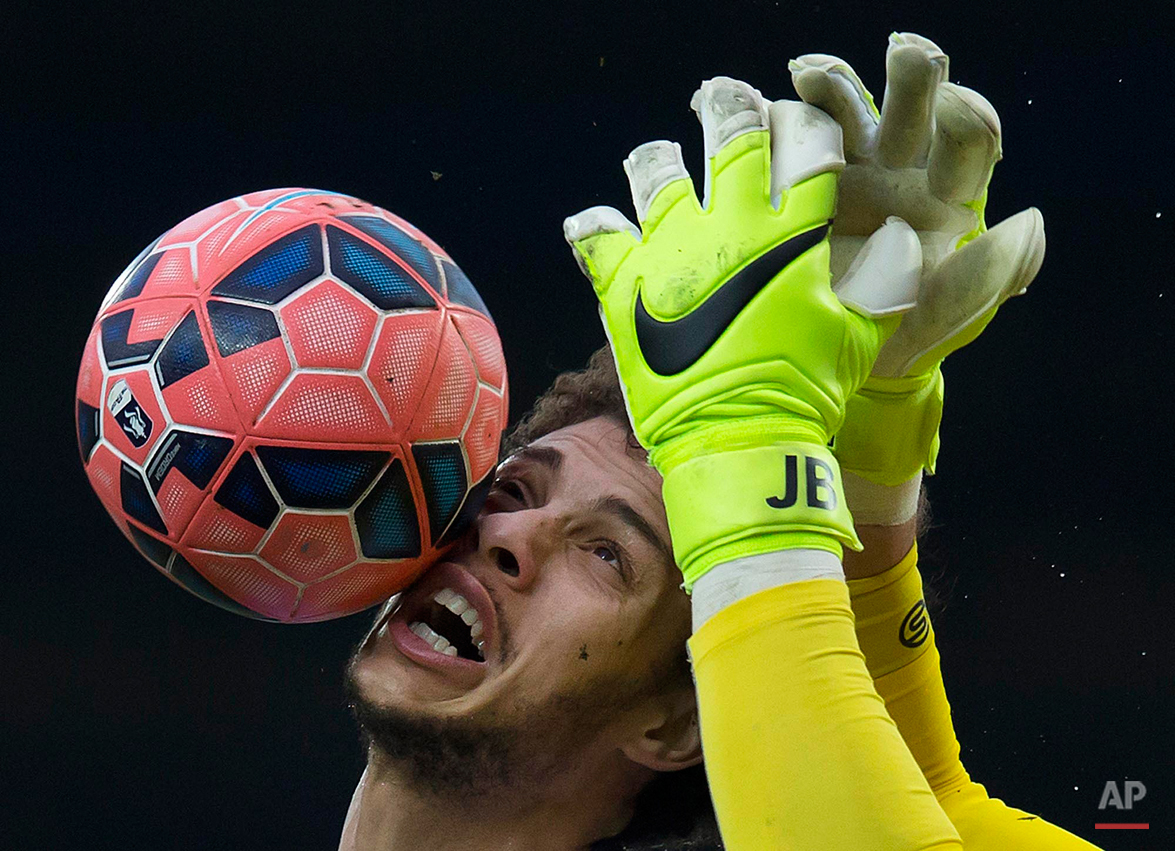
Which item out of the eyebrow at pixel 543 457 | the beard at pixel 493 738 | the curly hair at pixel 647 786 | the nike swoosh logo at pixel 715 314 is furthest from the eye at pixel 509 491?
the nike swoosh logo at pixel 715 314

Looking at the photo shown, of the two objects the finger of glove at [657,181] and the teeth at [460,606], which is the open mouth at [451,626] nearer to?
the teeth at [460,606]

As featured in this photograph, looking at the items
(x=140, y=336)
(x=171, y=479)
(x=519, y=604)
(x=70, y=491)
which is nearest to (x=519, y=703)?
(x=519, y=604)

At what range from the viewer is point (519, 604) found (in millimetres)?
1660

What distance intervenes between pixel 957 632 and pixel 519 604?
143 centimetres

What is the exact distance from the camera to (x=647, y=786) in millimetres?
1858

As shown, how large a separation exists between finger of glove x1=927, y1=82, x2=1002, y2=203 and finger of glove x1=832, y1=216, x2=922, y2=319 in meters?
0.12

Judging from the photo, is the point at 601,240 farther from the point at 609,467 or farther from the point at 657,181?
the point at 609,467

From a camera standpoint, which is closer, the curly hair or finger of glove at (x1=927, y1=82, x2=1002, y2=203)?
finger of glove at (x1=927, y1=82, x2=1002, y2=203)

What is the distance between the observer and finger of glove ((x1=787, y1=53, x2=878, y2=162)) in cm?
150

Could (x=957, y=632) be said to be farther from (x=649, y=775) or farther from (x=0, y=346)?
(x=0, y=346)

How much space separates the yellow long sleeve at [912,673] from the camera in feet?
6.01

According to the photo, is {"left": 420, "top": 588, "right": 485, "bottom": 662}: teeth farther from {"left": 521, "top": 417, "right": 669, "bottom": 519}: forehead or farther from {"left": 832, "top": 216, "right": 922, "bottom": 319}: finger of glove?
{"left": 832, "top": 216, "right": 922, "bottom": 319}: finger of glove

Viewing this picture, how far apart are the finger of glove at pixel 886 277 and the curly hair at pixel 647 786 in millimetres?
441

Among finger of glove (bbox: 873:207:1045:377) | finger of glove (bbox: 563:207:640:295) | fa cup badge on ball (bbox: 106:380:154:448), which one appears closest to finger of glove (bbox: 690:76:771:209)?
finger of glove (bbox: 563:207:640:295)
